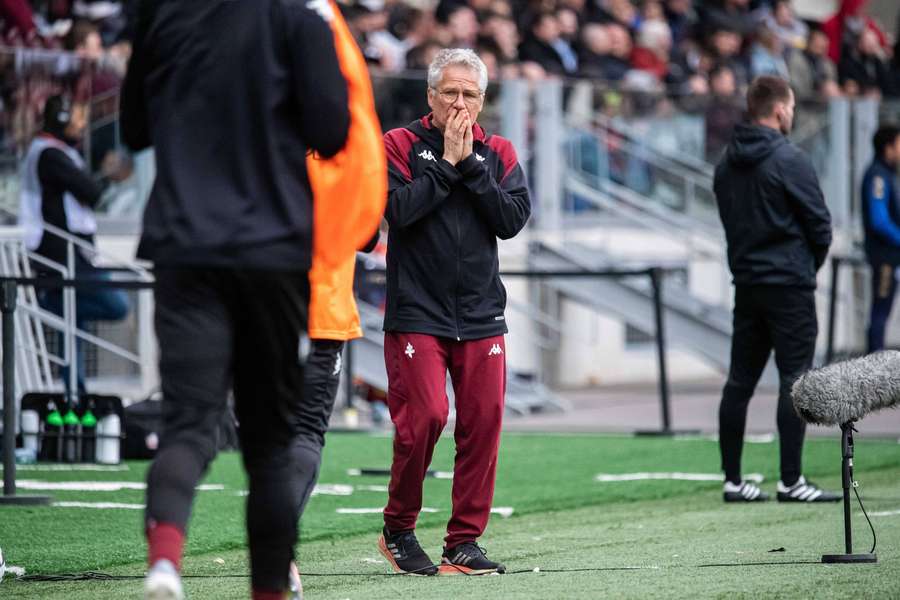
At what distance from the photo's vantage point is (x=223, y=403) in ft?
13.6

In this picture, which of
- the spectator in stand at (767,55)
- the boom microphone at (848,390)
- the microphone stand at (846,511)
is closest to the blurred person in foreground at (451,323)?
the boom microphone at (848,390)

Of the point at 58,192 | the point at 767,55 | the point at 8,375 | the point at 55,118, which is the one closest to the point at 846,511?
Answer: the point at 8,375

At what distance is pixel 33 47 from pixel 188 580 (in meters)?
8.96

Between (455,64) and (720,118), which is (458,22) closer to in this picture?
(720,118)

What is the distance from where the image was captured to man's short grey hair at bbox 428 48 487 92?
6258mm

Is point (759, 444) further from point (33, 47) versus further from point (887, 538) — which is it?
point (33, 47)

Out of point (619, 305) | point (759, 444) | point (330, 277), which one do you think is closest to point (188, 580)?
point (330, 277)

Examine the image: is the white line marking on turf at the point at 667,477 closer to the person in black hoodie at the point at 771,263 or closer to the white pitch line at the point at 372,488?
the person in black hoodie at the point at 771,263

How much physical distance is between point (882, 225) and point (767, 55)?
730cm

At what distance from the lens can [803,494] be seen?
28.3ft

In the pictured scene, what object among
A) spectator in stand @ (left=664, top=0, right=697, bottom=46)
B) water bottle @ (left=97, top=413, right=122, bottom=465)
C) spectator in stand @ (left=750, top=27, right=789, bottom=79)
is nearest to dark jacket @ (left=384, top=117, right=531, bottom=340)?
water bottle @ (left=97, top=413, right=122, bottom=465)

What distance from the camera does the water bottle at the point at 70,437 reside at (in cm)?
1086

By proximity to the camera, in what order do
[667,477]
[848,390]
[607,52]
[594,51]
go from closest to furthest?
[848,390] < [667,477] < [594,51] < [607,52]

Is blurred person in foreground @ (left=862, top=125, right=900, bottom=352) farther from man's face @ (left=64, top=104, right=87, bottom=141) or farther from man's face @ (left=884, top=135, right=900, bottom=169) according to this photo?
man's face @ (left=64, top=104, right=87, bottom=141)
